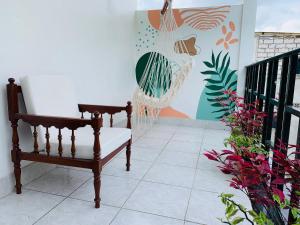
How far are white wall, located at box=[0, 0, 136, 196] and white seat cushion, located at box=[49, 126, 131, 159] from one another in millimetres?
358

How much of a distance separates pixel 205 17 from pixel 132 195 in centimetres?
302

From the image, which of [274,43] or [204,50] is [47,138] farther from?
[274,43]

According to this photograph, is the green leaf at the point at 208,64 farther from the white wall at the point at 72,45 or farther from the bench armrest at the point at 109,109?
the bench armrest at the point at 109,109

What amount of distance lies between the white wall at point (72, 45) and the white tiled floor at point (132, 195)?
Result: 0.30m

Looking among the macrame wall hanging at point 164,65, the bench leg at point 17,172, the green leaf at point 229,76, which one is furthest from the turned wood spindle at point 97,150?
the green leaf at point 229,76

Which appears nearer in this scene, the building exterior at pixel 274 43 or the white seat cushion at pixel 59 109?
the white seat cushion at pixel 59 109

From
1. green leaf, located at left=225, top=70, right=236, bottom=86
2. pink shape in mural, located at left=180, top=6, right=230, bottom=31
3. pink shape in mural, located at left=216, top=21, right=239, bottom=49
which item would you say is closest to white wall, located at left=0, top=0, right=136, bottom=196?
pink shape in mural, located at left=180, top=6, right=230, bottom=31

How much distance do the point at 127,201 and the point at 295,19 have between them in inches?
119

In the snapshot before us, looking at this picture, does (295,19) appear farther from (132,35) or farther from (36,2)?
(36,2)

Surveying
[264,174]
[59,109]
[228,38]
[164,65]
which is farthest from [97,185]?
[228,38]

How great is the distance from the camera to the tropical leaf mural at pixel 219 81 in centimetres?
385

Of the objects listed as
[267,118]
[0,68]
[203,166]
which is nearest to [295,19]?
[267,118]

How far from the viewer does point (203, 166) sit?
2.41m

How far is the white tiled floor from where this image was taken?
1511mm
